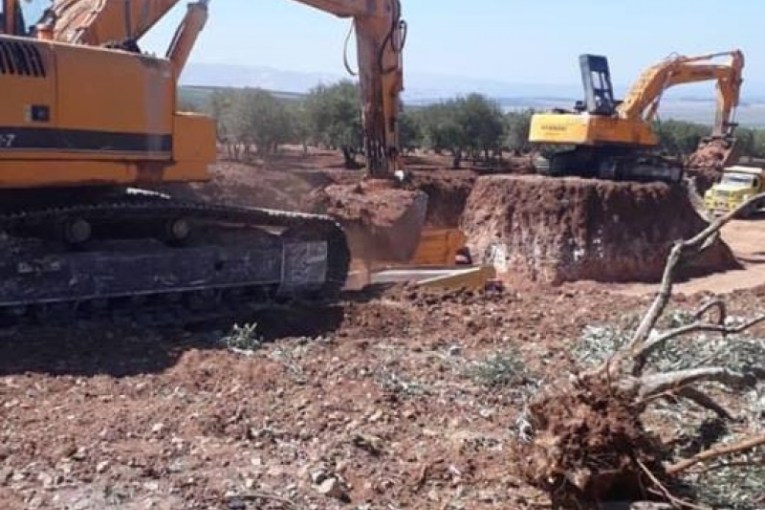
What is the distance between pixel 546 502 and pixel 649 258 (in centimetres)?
1721

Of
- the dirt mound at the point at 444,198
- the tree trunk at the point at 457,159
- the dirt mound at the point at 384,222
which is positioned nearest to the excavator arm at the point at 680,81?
the dirt mound at the point at 444,198

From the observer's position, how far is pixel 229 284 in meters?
10.4

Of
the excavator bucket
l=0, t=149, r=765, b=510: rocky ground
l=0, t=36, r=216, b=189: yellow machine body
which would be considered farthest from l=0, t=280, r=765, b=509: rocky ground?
the excavator bucket

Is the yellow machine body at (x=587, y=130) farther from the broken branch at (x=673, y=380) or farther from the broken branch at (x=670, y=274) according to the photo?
the broken branch at (x=673, y=380)

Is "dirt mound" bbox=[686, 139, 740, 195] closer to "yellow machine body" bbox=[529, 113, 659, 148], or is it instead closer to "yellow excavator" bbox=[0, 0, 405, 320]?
"yellow machine body" bbox=[529, 113, 659, 148]

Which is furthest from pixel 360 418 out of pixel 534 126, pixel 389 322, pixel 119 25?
pixel 534 126

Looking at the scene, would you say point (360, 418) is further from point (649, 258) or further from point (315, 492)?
point (649, 258)

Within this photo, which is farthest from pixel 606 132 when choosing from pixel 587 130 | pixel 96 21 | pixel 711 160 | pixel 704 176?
pixel 96 21

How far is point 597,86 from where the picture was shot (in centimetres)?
2350

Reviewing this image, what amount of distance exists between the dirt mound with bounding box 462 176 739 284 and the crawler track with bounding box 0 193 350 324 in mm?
10522

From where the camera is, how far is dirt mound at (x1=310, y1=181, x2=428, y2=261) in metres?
16.1

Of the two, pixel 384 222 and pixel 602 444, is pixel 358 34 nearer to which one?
pixel 384 222

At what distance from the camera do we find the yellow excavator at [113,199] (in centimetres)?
897

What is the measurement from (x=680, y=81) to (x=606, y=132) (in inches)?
178
